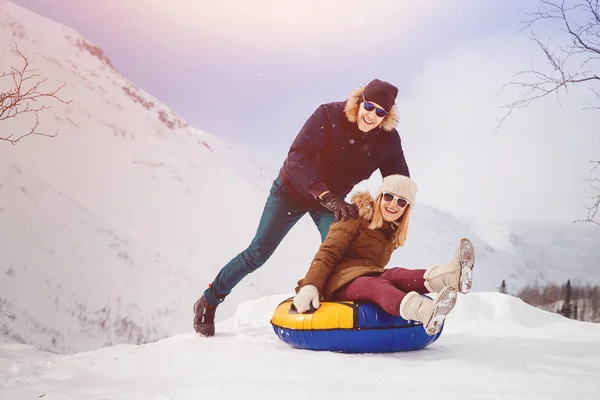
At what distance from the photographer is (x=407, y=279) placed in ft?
5.27

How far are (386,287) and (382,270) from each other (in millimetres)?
212

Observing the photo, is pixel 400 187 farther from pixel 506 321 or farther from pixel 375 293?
pixel 506 321

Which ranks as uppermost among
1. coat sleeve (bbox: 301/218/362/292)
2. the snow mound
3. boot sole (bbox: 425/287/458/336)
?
coat sleeve (bbox: 301/218/362/292)

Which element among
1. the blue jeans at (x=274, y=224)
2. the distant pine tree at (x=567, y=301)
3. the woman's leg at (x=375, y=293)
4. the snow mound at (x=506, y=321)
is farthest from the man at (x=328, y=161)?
the distant pine tree at (x=567, y=301)

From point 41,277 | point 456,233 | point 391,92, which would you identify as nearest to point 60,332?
point 41,277

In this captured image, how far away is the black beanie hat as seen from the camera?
1.97 meters

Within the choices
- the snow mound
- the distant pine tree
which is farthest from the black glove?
the distant pine tree

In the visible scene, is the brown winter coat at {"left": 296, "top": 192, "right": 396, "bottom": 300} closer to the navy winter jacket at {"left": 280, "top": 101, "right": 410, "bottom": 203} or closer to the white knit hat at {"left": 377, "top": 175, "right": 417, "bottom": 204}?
the white knit hat at {"left": 377, "top": 175, "right": 417, "bottom": 204}

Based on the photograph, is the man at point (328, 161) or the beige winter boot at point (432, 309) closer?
the beige winter boot at point (432, 309)

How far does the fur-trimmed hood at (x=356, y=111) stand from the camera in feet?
6.63

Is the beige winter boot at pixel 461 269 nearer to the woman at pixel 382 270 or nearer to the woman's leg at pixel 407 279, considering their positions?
the woman at pixel 382 270

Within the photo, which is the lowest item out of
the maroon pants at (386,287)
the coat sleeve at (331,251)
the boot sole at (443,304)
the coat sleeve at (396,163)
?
the boot sole at (443,304)

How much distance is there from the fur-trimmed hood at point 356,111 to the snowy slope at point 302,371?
93 centimetres

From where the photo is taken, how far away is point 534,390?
1.07 meters
